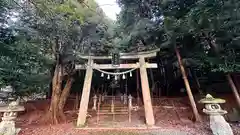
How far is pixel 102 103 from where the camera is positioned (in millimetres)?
9305

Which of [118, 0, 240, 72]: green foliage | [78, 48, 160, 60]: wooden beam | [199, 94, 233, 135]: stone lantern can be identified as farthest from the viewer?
[78, 48, 160, 60]: wooden beam

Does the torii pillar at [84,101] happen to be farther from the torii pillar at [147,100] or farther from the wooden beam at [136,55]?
the torii pillar at [147,100]

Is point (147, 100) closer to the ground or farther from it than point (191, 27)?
closer to the ground

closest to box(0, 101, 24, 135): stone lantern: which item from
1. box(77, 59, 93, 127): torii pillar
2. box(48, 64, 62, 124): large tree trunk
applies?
box(48, 64, 62, 124): large tree trunk

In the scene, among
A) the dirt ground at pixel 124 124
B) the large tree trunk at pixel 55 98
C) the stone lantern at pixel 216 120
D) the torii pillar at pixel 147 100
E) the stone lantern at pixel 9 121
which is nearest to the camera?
the stone lantern at pixel 216 120

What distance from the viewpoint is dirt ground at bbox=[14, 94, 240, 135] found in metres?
5.47

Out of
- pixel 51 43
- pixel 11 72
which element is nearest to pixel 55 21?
pixel 51 43

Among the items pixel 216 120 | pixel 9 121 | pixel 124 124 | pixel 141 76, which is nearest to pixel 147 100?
pixel 141 76

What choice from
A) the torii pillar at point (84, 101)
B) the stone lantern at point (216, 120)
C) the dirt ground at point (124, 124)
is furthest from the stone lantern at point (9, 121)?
the stone lantern at point (216, 120)

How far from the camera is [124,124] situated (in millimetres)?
6402

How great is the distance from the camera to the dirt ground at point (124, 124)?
547 centimetres

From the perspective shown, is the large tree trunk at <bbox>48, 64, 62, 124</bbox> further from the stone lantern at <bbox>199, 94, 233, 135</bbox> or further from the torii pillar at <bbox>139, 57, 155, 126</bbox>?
the stone lantern at <bbox>199, 94, 233, 135</bbox>

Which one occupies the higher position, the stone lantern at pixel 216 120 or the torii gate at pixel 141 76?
the torii gate at pixel 141 76

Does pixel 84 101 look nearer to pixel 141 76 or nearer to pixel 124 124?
pixel 124 124
